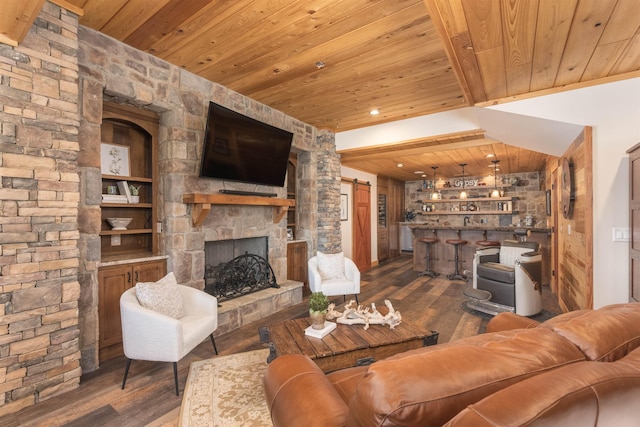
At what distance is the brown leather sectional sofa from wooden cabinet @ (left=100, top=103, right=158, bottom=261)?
2.79 metres

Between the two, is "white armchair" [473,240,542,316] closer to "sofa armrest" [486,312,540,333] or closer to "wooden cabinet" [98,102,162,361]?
"sofa armrest" [486,312,540,333]

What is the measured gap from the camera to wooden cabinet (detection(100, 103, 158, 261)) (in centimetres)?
294

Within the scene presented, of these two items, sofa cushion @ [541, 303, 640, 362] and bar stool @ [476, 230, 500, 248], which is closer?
sofa cushion @ [541, 303, 640, 362]

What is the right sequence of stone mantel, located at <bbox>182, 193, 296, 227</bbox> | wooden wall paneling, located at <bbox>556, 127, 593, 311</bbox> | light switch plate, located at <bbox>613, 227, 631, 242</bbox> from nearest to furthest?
light switch plate, located at <bbox>613, 227, 631, 242</bbox> → wooden wall paneling, located at <bbox>556, 127, 593, 311</bbox> → stone mantel, located at <bbox>182, 193, 296, 227</bbox>

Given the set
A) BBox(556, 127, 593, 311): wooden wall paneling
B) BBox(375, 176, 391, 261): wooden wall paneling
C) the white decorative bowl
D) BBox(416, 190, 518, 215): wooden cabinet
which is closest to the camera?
BBox(556, 127, 593, 311): wooden wall paneling

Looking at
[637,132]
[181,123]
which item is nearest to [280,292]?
[181,123]

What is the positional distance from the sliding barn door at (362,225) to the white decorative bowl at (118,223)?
4.73 meters

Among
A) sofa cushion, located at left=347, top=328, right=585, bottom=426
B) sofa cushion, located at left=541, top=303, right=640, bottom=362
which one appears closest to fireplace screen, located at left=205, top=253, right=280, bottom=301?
sofa cushion, located at left=347, top=328, right=585, bottom=426

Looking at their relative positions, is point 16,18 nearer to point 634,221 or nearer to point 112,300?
point 112,300

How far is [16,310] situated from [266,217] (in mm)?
2609

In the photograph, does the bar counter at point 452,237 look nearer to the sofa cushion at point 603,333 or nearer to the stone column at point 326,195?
the stone column at point 326,195

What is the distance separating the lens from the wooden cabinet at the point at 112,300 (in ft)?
8.59

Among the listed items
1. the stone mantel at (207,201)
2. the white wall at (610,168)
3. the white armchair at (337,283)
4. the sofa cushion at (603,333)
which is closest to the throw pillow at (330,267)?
the white armchair at (337,283)

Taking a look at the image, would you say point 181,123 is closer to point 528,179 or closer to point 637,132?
point 637,132
